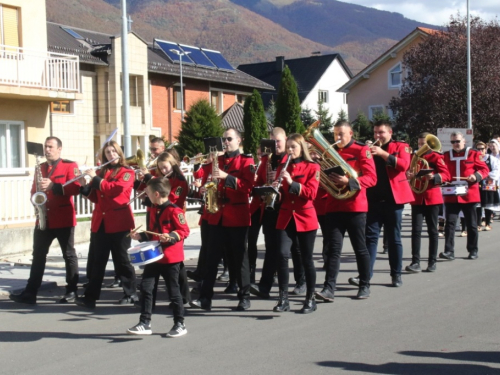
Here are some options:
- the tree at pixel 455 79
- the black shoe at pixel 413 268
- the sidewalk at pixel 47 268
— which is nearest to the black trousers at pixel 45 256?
the sidewalk at pixel 47 268

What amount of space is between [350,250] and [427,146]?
11.2 ft

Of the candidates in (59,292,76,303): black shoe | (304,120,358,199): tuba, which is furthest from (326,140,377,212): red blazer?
(59,292,76,303): black shoe

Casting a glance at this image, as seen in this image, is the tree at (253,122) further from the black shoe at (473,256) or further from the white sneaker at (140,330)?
the white sneaker at (140,330)

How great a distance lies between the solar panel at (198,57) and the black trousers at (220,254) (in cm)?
3222

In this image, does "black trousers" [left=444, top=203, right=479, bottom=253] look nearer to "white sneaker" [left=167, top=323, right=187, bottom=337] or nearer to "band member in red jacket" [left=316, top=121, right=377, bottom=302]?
"band member in red jacket" [left=316, top=121, right=377, bottom=302]

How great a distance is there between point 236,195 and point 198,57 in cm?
3354

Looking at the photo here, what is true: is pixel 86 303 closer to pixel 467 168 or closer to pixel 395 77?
pixel 467 168

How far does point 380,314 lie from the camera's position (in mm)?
8156

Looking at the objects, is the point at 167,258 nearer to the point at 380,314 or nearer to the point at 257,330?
the point at 257,330

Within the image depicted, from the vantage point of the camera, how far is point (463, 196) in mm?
12195

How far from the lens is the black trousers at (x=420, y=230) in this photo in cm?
1098

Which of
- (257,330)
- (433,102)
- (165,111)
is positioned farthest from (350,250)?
(165,111)

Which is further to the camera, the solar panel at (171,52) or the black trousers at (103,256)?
the solar panel at (171,52)

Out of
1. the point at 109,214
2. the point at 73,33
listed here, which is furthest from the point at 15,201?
the point at 73,33
